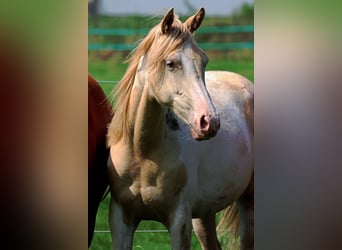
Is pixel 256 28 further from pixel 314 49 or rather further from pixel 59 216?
pixel 59 216

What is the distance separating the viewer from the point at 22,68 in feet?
9.88

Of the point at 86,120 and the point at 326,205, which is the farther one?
the point at 326,205

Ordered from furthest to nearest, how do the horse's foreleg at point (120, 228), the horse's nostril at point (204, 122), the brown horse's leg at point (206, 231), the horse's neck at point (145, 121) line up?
1. the brown horse's leg at point (206, 231)
2. the horse's foreleg at point (120, 228)
3. the horse's neck at point (145, 121)
4. the horse's nostril at point (204, 122)

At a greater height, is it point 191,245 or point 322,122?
point 322,122

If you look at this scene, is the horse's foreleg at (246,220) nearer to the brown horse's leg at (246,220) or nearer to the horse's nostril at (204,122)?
the brown horse's leg at (246,220)

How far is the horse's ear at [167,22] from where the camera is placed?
2820 mm

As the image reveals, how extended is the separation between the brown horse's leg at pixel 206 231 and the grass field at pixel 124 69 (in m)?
0.15

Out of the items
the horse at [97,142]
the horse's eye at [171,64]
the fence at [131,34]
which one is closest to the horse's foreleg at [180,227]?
the horse at [97,142]

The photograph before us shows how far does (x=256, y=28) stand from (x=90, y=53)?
664mm

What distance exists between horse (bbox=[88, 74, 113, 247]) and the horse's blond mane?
2.1 inches

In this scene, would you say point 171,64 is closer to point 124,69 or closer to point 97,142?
point 124,69

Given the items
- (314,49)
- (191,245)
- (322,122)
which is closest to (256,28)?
(314,49)

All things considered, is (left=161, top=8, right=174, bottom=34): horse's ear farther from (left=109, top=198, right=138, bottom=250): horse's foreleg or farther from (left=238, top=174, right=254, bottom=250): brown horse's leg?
(left=238, top=174, right=254, bottom=250): brown horse's leg

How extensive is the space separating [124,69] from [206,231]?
2.41 feet
